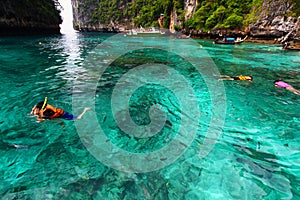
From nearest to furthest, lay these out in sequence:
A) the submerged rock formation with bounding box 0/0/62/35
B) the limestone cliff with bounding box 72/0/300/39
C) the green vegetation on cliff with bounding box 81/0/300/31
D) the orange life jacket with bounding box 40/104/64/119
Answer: the orange life jacket with bounding box 40/104/64/119, the limestone cliff with bounding box 72/0/300/39, the submerged rock formation with bounding box 0/0/62/35, the green vegetation on cliff with bounding box 81/0/300/31

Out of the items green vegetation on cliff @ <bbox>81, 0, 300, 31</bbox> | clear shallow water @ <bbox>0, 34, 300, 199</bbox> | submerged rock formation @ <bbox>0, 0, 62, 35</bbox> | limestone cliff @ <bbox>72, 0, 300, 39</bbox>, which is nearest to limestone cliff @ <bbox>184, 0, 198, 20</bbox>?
limestone cliff @ <bbox>72, 0, 300, 39</bbox>

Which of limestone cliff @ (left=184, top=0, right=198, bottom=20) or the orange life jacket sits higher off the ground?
limestone cliff @ (left=184, top=0, right=198, bottom=20)

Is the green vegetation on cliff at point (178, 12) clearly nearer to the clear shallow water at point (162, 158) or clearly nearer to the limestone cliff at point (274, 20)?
the limestone cliff at point (274, 20)

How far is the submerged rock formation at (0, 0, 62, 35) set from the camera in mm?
28705

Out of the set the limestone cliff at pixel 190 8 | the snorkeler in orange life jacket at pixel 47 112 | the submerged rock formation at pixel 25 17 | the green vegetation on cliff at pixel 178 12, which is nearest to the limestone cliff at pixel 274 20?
the green vegetation on cliff at pixel 178 12

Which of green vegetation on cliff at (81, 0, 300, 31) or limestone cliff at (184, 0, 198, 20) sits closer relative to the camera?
green vegetation on cliff at (81, 0, 300, 31)

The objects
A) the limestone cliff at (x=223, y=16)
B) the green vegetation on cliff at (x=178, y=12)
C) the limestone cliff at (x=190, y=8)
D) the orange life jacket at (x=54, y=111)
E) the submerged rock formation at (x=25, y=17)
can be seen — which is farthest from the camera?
the limestone cliff at (x=190, y=8)

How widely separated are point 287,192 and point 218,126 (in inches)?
92.1

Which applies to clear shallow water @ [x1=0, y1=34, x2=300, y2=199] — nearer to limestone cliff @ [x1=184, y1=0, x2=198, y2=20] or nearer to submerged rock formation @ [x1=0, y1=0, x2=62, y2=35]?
submerged rock formation @ [x1=0, y1=0, x2=62, y2=35]

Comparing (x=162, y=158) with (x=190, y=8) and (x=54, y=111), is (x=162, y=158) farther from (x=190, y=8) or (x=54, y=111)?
(x=190, y=8)

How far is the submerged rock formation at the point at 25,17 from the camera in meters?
28.7

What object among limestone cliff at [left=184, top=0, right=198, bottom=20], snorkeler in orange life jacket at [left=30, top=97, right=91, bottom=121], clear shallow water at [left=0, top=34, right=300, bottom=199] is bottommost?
clear shallow water at [left=0, top=34, right=300, bottom=199]

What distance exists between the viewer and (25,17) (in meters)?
33.1

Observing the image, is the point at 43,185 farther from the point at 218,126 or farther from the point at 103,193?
the point at 218,126
